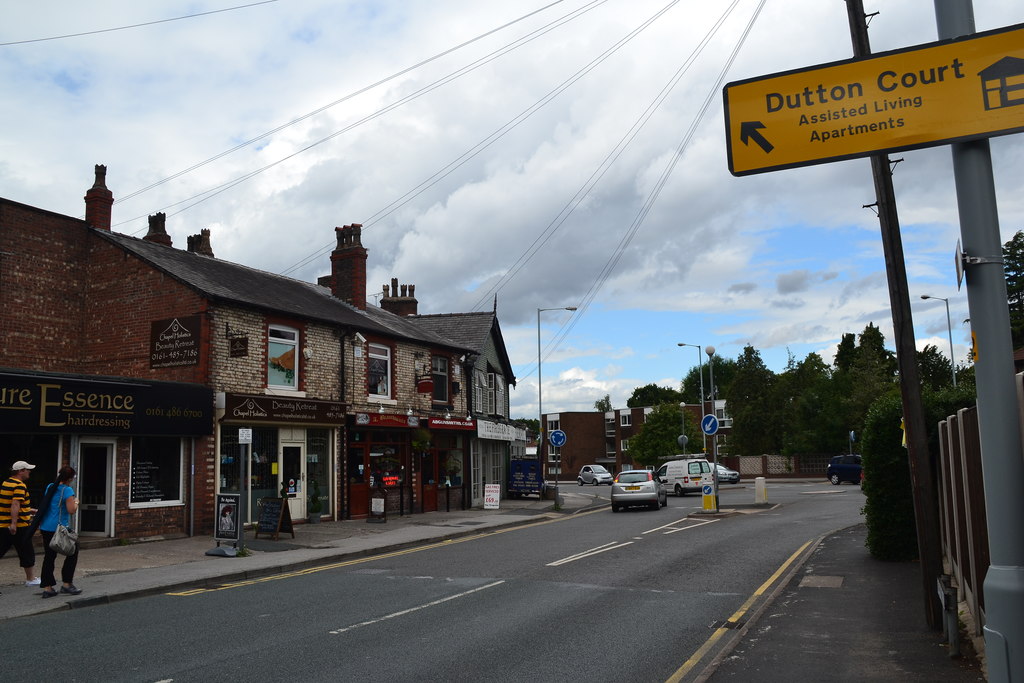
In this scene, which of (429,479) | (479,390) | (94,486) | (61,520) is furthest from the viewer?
(479,390)

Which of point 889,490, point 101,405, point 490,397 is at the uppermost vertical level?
point 490,397

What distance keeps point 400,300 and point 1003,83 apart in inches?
1352

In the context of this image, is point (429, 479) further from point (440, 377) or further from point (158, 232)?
point (158, 232)

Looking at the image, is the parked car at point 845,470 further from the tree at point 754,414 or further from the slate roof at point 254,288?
the tree at point 754,414

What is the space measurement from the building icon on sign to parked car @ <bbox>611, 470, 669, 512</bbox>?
986 inches

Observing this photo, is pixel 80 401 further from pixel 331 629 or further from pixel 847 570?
pixel 847 570

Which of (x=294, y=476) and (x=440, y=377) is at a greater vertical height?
(x=440, y=377)

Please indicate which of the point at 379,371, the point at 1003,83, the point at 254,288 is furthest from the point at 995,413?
the point at 379,371

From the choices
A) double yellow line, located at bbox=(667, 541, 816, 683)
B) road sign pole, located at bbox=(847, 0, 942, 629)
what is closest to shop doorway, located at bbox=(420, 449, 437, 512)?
double yellow line, located at bbox=(667, 541, 816, 683)

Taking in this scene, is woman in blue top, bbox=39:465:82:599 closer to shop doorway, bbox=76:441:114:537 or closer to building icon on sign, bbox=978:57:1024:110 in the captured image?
shop doorway, bbox=76:441:114:537

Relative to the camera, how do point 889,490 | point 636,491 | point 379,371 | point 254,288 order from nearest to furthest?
point 889,490, point 254,288, point 379,371, point 636,491

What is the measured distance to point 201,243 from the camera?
26.8 metres

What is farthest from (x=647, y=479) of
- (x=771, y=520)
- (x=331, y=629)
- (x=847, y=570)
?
(x=331, y=629)

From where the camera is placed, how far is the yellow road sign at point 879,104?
4422mm
